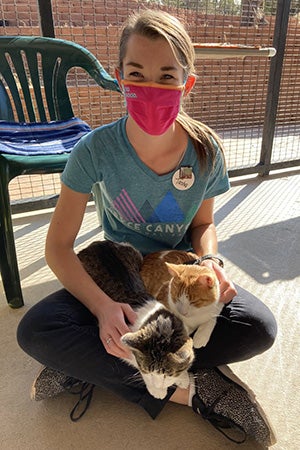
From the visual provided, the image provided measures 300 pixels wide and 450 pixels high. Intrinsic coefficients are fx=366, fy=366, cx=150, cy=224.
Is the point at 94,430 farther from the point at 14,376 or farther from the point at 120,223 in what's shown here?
the point at 120,223

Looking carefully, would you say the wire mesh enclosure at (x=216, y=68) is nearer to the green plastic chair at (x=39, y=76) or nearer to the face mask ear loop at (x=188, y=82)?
the green plastic chair at (x=39, y=76)

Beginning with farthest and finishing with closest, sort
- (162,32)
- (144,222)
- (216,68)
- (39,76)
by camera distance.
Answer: (216,68) → (39,76) → (144,222) → (162,32)

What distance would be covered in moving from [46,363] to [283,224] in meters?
1.60

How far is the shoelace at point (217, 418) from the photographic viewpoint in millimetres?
923

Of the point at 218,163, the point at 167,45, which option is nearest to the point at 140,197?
the point at 218,163

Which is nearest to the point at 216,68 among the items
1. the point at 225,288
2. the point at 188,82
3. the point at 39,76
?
the point at 39,76

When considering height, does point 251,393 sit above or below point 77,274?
below

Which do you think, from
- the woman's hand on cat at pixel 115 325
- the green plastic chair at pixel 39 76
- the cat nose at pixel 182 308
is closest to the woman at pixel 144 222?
the woman's hand on cat at pixel 115 325

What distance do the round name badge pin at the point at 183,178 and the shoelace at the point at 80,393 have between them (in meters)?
0.63

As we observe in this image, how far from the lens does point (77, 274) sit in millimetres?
982

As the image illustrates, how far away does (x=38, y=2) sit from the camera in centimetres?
193

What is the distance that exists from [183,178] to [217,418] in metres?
0.66

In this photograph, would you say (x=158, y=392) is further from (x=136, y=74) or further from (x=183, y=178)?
(x=136, y=74)

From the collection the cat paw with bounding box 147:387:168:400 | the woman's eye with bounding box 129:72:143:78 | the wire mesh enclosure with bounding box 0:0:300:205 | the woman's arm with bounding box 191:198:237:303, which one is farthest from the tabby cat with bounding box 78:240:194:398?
the wire mesh enclosure with bounding box 0:0:300:205
